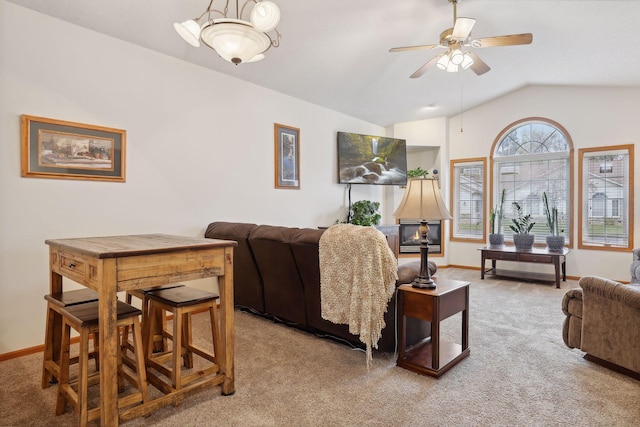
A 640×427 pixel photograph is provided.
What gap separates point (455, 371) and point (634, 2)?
3.82 m

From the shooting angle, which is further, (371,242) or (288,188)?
(288,188)

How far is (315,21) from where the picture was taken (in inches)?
139

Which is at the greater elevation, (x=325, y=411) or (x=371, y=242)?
(x=371, y=242)

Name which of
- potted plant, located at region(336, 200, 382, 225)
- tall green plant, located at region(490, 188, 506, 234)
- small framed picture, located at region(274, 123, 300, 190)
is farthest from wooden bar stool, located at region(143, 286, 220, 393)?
tall green plant, located at region(490, 188, 506, 234)

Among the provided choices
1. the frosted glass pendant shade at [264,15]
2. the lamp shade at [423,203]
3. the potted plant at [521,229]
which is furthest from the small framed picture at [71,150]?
the potted plant at [521,229]

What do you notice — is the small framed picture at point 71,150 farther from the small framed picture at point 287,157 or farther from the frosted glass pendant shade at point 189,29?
the small framed picture at point 287,157

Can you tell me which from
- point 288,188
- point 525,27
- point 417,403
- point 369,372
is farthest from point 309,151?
point 417,403

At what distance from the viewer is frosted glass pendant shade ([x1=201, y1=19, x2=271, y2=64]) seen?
1968 mm

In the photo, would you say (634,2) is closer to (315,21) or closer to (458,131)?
(315,21)

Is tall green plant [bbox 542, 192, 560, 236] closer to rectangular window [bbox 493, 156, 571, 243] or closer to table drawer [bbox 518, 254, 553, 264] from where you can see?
rectangular window [bbox 493, 156, 571, 243]

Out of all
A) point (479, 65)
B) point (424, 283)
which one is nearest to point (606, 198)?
point (479, 65)

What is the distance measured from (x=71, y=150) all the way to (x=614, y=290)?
4.43 metres

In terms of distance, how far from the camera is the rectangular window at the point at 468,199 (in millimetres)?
6766

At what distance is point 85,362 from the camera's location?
5.97 feet
